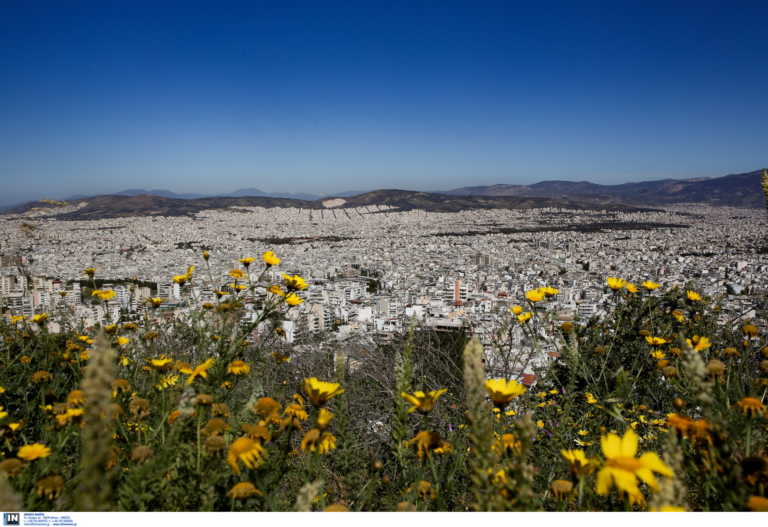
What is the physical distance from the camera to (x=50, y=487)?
1104 millimetres

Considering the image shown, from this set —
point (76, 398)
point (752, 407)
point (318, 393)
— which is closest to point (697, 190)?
point (752, 407)

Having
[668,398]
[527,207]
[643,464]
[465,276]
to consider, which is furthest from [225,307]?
[527,207]

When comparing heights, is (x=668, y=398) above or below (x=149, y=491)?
below

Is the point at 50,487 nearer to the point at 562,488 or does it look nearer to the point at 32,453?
the point at 32,453

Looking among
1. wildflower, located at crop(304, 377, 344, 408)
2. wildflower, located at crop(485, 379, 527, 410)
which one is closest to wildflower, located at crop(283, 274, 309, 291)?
wildflower, located at crop(304, 377, 344, 408)

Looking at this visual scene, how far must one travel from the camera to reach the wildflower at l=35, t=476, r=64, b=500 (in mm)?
1106

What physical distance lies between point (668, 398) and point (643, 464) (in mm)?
2398

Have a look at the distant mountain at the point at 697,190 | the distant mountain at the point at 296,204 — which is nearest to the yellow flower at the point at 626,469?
the distant mountain at the point at 697,190

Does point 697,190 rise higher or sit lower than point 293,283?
higher

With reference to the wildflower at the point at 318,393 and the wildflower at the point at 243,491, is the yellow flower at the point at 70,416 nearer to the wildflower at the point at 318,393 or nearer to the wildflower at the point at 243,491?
the wildflower at the point at 243,491

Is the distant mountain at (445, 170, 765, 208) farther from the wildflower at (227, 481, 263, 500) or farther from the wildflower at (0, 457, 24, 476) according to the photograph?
the wildflower at (0, 457, 24, 476)

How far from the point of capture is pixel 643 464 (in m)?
0.92

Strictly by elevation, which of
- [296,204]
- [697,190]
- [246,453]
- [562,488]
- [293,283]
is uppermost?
[697,190]

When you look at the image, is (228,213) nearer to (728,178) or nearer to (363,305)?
(363,305)
